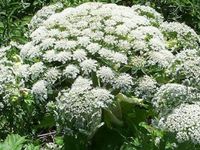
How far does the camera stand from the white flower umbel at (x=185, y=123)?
10.7 ft

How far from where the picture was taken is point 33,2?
6691 millimetres

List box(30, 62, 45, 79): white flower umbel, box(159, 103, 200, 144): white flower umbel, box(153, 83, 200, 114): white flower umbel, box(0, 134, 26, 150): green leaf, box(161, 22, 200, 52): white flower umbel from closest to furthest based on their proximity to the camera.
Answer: box(159, 103, 200, 144): white flower umbel < box(153, 83, 200, 114): white flower umbel < box(30, 62, 45, 79): white flower umbel < box(161, 22, 200, 52): white flower umbel < box(0, 134, 26, 150): green leaf

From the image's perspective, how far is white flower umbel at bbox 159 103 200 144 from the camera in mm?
3270

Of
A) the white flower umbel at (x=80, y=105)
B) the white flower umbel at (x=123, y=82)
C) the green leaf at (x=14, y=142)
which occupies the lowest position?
the green leaf at (x=14, y=142)

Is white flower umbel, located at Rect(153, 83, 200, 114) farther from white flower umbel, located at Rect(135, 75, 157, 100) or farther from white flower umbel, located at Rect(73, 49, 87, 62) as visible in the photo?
white flower umbel, located at Rect(73, 49, 87, 62)

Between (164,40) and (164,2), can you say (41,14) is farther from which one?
(164,2)

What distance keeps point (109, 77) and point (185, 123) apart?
2.05ft

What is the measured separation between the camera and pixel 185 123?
3305 mm

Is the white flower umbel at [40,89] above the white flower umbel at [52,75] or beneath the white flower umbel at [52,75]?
beneath

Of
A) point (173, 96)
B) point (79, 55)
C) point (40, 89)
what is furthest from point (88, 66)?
point (173, 96)

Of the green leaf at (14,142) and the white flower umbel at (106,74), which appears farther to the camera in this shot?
the green leaf at (14,142)

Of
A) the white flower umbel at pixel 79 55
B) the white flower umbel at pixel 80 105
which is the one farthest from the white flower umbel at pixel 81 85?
the white flower umbel at pixel 79 55

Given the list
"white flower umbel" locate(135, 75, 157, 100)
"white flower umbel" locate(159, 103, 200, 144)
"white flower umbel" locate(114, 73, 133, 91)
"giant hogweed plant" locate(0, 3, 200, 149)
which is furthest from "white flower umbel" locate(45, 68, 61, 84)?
"white flower umbel" locate(159, 103, 200, 144)

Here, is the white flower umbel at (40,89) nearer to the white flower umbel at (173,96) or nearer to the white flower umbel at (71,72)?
the white flower umbel at (71,72)
